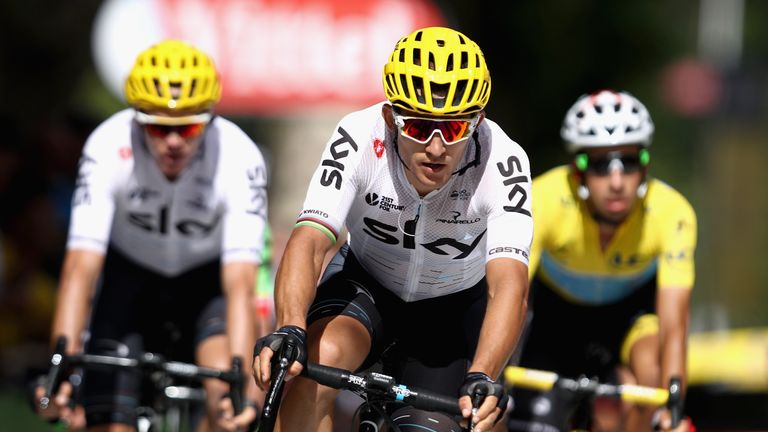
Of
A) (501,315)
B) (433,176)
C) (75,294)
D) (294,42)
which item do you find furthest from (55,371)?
(294,42)

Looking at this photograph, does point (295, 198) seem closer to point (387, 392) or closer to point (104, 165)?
point (104, 165)

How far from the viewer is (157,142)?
762cm

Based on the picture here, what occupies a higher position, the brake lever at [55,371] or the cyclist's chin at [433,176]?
the cyclist's chin at [433,176]

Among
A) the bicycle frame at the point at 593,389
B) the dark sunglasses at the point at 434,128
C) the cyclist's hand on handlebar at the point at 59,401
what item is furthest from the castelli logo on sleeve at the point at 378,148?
the cyclist's hand on handlebar at the point at 59,401

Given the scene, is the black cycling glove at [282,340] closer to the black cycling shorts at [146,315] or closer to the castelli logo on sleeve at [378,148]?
the castelli logo on sleeve at [378,148]

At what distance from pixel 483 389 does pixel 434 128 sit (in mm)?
1060

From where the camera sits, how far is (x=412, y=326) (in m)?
6.47

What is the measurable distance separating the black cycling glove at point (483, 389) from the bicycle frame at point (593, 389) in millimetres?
1733

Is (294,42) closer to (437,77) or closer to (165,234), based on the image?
(165,234)

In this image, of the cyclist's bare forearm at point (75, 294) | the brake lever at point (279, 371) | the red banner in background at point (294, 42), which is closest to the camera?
the brake lever at point (279, 371)

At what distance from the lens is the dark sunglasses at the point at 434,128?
18.8 ft

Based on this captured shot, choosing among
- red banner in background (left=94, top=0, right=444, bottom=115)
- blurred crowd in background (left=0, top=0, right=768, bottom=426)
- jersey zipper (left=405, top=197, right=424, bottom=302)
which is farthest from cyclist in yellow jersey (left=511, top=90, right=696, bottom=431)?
red banner in background (left=94, top=0, right=444, bottom=115)

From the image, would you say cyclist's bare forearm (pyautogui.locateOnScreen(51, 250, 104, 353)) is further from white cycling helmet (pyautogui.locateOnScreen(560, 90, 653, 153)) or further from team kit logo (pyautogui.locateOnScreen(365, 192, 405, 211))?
white cycling helmet (pyautogui.locateOnScreen(560, 90, 653, 153))

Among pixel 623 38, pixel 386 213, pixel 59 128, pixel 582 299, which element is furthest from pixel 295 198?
pixel 386 213
